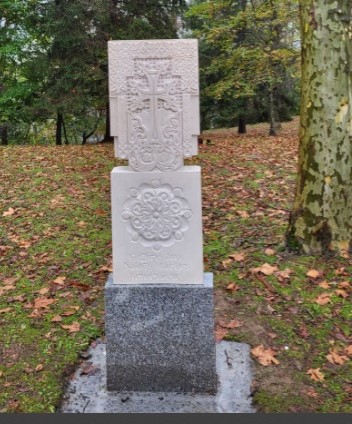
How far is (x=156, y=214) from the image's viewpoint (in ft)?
11.0

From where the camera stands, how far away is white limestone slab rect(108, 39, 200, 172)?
3178 mm

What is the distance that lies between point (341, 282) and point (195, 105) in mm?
2543

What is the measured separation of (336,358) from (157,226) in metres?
1.80

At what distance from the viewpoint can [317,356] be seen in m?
3.81

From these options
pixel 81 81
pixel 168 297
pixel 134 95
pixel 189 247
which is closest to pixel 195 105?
pixel 134 95

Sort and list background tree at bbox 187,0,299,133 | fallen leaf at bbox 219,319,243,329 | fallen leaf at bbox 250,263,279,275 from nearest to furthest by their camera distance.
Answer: fallen leaf at bbox 219,319,243,329 < fallen leaf at bbox 250,263,279,275 < background tree at bbox 187,0,299,133

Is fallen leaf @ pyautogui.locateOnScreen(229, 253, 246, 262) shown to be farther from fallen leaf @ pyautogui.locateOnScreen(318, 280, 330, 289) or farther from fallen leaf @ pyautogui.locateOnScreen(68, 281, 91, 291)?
fallen leaf @ pyautogui.locateOnScreen(68, 281, 91, 291)

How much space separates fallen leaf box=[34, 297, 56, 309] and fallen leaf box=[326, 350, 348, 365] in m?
2.62

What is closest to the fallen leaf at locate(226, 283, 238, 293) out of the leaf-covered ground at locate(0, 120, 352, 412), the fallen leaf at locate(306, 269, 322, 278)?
the leaf-covered ground at locate(0, 120, 352, 412)

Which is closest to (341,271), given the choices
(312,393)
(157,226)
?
(312,393)

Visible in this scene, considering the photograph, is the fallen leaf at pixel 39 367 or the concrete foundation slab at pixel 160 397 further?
the fallen leaf at pixel 39 367

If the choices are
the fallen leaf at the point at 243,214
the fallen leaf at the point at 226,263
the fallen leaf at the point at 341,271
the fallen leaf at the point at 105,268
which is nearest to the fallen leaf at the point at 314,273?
the fallen leaf at the point at 341,271

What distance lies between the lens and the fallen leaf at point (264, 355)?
3.75 m

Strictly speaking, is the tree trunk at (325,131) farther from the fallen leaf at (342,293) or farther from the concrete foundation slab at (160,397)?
the concrete foundation slab at (160,397)
